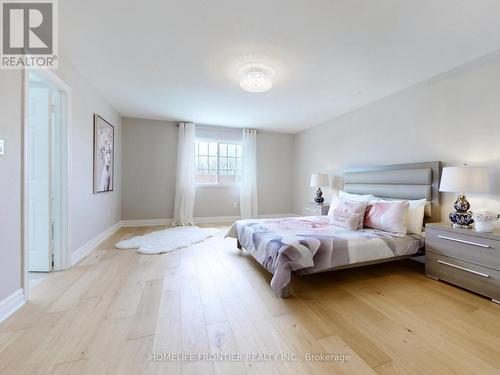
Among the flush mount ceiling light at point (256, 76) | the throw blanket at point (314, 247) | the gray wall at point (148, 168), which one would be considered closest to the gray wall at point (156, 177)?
the gray wall at point (148, 168)

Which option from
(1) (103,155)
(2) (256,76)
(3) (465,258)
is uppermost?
(2) (256,76)

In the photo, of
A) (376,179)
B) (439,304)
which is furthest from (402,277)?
(376,179)

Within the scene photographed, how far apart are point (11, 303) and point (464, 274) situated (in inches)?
153

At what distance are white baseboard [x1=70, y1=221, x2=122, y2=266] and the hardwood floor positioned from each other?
0.99ft

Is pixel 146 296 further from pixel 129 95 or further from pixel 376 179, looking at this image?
pixel 376 179

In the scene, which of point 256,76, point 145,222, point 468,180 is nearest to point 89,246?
point 145,222

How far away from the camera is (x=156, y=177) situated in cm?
495

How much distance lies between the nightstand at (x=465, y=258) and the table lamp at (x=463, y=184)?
139 millimetres

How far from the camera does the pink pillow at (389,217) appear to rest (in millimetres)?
2475

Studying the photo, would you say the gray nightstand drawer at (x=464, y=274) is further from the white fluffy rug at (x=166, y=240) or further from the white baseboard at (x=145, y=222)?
the white baseboard at (x=145, y=222)

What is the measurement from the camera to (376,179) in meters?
3.34

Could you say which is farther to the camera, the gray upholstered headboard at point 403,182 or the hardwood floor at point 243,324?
the gray upholstered headboard at point 403,182

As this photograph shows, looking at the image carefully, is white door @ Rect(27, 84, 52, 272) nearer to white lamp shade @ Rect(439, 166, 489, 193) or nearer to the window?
the window

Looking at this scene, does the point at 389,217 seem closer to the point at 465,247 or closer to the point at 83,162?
the point at 465,247
